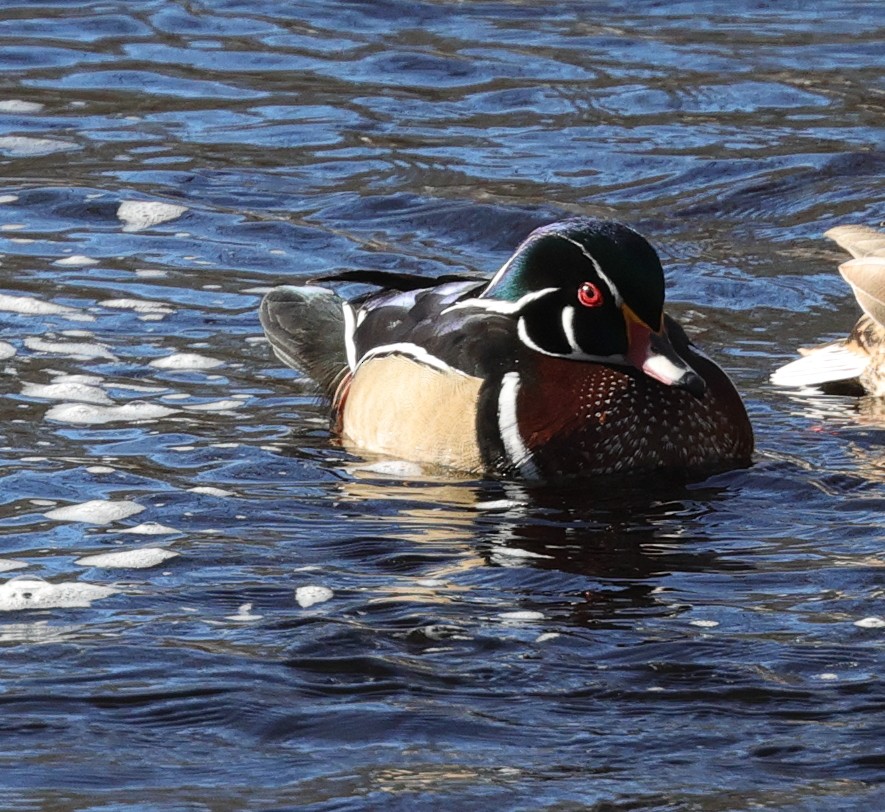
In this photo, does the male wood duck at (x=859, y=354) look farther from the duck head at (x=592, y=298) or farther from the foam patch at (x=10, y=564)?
the foam patch at (x=10, y=564)

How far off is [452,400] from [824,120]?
6.94 m

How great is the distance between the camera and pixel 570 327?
26.2 feet

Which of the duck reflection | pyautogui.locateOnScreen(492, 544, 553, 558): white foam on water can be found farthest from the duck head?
pyautogui.locateOnScreen(492, 544, 553, 558): white foam on water

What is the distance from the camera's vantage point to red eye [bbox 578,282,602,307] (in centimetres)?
788

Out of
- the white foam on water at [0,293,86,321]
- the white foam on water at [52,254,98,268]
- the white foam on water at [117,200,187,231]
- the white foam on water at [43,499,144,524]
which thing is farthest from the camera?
the white foam on water at [117,200,187,231]

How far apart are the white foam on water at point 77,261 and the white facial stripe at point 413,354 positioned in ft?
9.58

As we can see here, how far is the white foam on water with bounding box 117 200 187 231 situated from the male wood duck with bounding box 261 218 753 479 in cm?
403

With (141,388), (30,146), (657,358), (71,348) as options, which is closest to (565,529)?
(657,358)

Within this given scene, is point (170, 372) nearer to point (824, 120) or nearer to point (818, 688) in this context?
point (818, 688)

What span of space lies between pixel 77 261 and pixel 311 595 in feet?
16.9

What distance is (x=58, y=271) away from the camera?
10.9 meters

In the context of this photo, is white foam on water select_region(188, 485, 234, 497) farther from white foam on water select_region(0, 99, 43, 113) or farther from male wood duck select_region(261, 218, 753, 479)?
white foam on water select_region(0, 99, 43, 113)

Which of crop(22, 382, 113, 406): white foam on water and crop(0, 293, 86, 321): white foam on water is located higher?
crop(0, 293, 86, 321): white foam on water

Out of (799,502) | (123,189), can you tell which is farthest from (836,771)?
(123,189)
